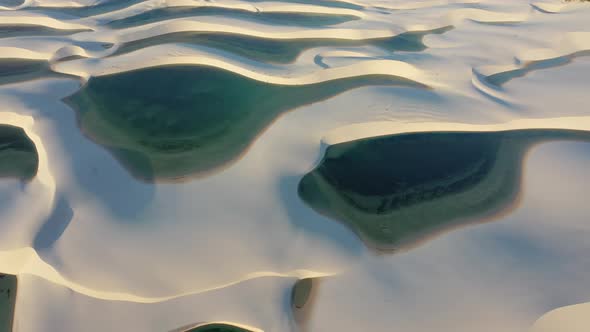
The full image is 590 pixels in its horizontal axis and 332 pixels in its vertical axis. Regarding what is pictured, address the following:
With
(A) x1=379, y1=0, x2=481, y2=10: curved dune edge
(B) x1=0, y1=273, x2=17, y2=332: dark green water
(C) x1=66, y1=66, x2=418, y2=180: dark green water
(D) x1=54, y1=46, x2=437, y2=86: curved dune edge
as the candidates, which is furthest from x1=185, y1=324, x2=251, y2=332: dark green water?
(A) x1=379, y1=0, x2=481, y2=10: curved dune edge

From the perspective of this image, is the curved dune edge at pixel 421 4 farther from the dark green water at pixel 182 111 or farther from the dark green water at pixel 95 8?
the dark green water at pixel 95 8

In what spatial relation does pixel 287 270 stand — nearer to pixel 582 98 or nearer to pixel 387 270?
pixel 387 270

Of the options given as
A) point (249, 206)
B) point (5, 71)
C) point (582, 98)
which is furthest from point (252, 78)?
point (582, 98)

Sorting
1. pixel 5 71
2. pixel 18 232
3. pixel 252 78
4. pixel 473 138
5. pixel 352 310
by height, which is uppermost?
pixel 5 71

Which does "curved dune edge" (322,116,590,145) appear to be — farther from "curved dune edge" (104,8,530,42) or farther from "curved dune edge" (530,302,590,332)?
"curved dune edge" (104,8,530,42)

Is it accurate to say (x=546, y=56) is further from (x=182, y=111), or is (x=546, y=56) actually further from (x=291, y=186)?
(x=182, y=111)

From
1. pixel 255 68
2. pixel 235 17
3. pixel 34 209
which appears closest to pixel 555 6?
pixel 235 17

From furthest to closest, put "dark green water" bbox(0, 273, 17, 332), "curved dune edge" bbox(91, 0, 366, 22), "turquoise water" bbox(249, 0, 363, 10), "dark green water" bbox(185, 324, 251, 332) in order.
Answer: "turquoise water" bbox(249, 0, 363, 10) → "curved dune edge" bbox(91, 0, 366, 22) → "dark green water" bbox(0, 273, 17, 332) → "dark green water" bbox(185, 324, 251, 332)
